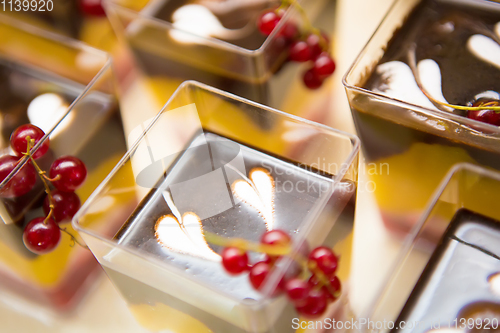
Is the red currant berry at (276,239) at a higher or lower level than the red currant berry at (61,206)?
lower

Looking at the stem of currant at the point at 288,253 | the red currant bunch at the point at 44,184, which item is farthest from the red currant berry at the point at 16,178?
the stem of currant at the point at 288,253

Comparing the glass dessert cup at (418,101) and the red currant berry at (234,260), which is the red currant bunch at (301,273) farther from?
the glass dessert cup at (418,101)

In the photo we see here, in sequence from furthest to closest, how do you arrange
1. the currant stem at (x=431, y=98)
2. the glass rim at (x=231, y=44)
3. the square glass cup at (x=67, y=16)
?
the square glass cup at (x=67, y=16), the glass rim at (x=231, y=44), the currant stem at (x=431, y=98)

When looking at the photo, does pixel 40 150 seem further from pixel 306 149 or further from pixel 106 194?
pixel 306 149

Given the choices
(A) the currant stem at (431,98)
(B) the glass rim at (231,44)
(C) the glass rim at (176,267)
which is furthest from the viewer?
(B) the glass rim at (231,44)

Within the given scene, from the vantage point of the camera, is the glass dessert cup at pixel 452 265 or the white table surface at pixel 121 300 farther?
the white table surface at pixel 121 300
